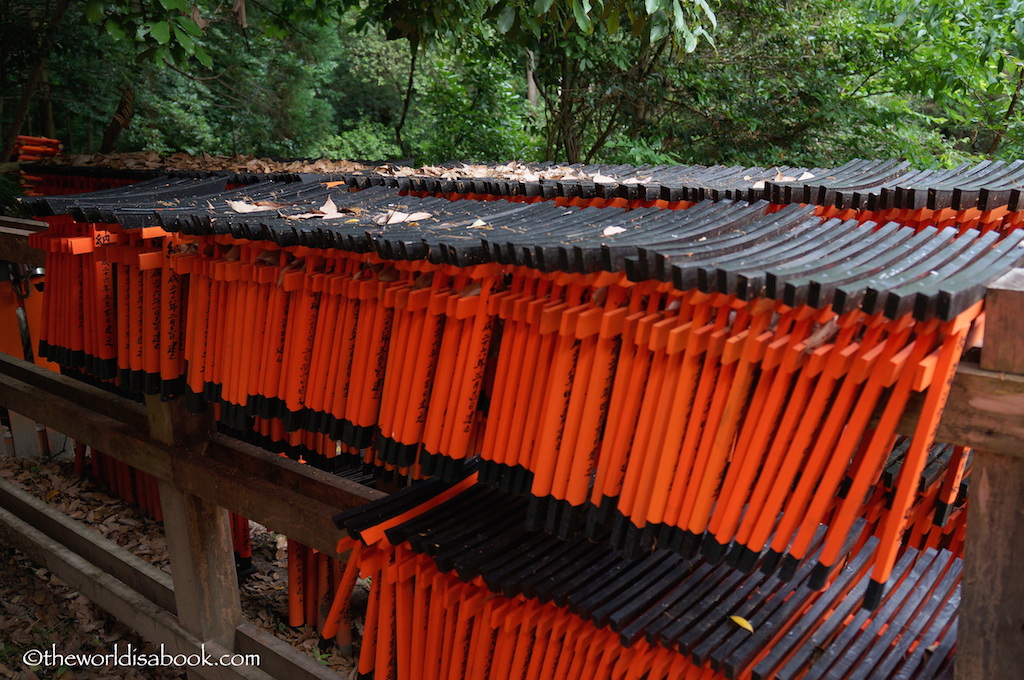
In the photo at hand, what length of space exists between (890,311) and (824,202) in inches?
80.5

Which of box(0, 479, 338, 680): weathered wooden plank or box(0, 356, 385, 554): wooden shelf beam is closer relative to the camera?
box(0, 356, 385, 554): wooden shelf beam

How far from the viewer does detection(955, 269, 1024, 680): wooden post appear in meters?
1.54

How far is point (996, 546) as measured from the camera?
166 cm

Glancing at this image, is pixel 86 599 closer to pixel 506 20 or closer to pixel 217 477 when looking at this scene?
pixel 217 477

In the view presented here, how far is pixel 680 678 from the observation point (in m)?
2.15

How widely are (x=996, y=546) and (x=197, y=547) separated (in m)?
3.49

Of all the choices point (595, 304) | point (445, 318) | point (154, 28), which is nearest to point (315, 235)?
point (445, 318)

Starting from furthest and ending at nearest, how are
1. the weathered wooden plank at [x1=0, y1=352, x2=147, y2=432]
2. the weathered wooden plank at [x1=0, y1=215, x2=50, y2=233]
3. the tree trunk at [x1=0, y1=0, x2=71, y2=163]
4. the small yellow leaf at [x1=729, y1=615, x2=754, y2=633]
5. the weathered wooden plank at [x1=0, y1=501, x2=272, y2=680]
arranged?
the tree trunk at [x1=0, y1=0, x2=71, y2=163] → the weathered wooden plank at [x1=0, y1=215, x2=50, y2=233] → the weathered wooden plank at [x1=0, y1=352, x2=147, y2=432] → the weathered wooden plank at [x1=0, y1=501, x2=272, y2=680] → the small yellow leaf at [x1=729, y1=615, x2=754, y2=633]

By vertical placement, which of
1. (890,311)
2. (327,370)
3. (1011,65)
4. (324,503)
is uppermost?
(1011,65)

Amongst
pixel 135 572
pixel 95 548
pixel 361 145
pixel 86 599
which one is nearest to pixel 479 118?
pixel 361 145

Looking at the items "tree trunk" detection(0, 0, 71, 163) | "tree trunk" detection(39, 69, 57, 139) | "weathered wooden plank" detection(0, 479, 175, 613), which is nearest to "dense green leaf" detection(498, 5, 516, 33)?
"weathered wooden plank" detection(0, 479, 175, 613)

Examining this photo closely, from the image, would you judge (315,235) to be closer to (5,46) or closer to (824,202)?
(824,202)

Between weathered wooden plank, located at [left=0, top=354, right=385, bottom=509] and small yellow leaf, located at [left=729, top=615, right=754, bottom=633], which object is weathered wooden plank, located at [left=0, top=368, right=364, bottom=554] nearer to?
weathered wooden plank, located at [left=0, top=354, right=385, bottom=509]

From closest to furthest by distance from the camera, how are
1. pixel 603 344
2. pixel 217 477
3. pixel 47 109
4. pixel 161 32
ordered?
1. pixel 603 344
2. pixel 217 477
3. pixel 161 32
4. pixel 47 109
